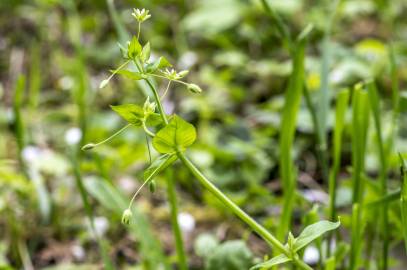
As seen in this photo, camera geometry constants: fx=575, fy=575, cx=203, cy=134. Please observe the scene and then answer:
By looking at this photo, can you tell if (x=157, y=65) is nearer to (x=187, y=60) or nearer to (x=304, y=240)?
(x=304, y=240)

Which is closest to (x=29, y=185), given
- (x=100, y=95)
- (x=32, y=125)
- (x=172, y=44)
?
(x=32, y=125)

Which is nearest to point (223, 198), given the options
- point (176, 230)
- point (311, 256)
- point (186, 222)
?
point (176, 230)

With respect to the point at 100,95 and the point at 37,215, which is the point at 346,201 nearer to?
the point at 37,215

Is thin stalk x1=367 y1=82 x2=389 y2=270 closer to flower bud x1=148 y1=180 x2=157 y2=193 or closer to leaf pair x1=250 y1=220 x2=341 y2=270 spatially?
leaf pair x1=250 y1=220 x2=341 y2=270

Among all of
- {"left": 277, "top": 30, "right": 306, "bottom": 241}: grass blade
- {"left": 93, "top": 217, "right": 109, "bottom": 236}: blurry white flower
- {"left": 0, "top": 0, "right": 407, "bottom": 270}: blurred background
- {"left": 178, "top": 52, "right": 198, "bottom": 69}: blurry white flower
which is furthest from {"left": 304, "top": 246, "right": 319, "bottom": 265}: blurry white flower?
{"left": 178, "top": 52, "right": 198, "bottom": 69}: blurry white flower

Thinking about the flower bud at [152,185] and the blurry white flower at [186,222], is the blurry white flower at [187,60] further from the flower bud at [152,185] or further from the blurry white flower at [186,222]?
the flower bud at [152,185]

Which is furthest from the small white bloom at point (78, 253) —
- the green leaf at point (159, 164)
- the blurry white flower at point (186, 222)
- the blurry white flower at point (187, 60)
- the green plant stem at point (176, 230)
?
the blurry white flower at point (187, 60)
